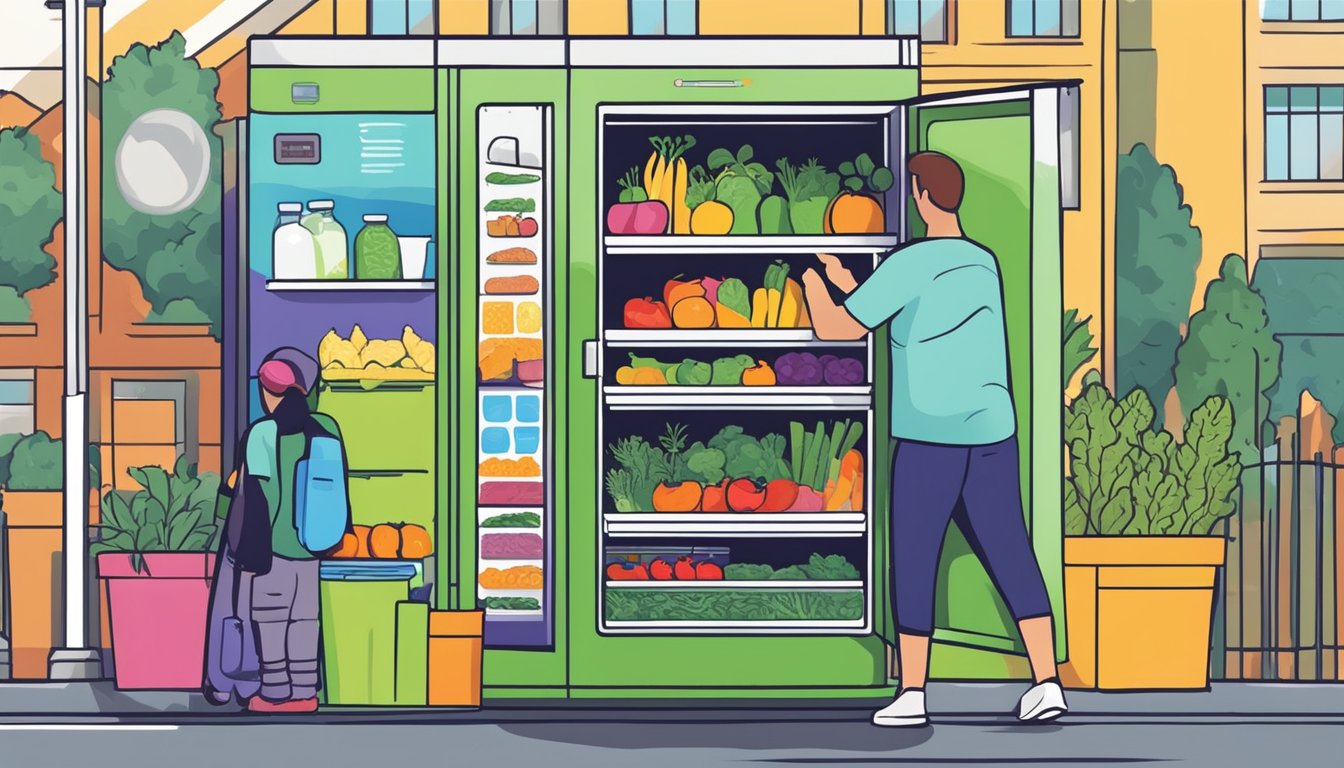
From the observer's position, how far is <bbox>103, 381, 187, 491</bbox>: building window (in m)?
7.16

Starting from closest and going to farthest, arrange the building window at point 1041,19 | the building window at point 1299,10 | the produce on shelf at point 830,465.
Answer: the produce on shelf at point 830,465 < the building window at point 1041,19 < the building window at point 1299,10

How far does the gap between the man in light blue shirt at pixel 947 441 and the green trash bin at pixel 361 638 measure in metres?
1.97

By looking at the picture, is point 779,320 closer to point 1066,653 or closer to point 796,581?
point 796,581

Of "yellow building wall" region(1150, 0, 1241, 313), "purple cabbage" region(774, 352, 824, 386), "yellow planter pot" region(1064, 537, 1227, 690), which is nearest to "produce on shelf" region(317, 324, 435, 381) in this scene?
"purple cabbage" region(774, 352, 824, 386)

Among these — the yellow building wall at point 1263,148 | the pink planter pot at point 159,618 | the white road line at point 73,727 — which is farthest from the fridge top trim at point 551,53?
the white road line at point 73,727

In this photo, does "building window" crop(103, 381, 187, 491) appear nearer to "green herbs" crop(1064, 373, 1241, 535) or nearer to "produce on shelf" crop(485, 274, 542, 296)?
"produce on shelf" crop(485, 274, 542, 296)

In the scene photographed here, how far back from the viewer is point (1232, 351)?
23.6 feet

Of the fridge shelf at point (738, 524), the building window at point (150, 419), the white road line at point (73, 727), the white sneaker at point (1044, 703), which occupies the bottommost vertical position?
the white road line at point (73, 727)

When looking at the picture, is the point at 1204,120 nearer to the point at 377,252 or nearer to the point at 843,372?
the point at 843,372

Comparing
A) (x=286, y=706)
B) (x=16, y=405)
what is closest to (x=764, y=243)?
(x=286, y=706)

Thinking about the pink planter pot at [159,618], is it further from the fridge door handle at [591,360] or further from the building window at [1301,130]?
the building window at [1301,130]

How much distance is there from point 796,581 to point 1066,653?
1.14m

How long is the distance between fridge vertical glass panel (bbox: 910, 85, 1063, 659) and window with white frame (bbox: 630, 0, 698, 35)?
186 cm

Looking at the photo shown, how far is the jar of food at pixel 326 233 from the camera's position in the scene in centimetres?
626
